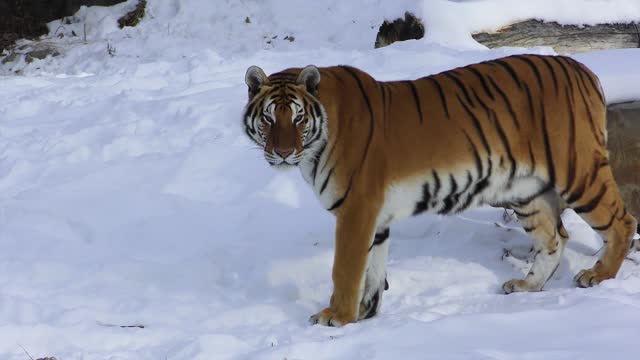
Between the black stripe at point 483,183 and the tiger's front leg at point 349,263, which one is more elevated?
the black stripe at point 483,183

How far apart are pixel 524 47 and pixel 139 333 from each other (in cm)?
494

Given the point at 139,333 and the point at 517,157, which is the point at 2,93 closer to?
the point at 139,333

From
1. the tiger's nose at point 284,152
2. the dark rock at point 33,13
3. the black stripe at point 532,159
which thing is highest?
the tiger's nose at point 284,152

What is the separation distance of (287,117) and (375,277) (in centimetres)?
90

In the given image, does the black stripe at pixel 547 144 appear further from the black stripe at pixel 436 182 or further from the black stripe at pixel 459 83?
the black stripe at pixel 436 182

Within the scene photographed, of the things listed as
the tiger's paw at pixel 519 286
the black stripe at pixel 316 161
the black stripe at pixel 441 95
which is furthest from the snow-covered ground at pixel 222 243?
the black stripe at pixel 441 95

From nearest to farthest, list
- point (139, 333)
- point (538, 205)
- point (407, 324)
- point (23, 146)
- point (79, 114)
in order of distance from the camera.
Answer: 1. point (407, 324)
2. point (139, 333)
3. point (538, 205)
4. point (23, 146)
5. point (79, 114)

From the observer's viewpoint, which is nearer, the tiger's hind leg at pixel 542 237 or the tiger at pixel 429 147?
the tiger at pixel 429 147

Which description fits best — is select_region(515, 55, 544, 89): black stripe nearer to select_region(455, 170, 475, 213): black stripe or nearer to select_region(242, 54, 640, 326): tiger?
select_region(242, 54, 640, 326): tiger

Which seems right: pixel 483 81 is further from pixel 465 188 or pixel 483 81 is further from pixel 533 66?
pixel 465 188

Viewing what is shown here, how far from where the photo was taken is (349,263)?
13.8 feet

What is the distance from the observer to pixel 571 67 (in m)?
4.53

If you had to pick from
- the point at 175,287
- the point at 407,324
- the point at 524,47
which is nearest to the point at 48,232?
the point at 175,287

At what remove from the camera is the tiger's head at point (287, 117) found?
161 inches
